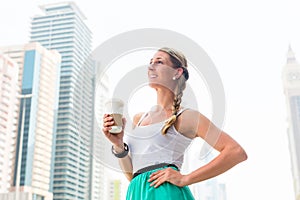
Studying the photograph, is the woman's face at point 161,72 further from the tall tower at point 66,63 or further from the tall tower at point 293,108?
the tall tower at point 66,63

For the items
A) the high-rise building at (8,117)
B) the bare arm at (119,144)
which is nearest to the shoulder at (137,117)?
the bare arm at (119,144)

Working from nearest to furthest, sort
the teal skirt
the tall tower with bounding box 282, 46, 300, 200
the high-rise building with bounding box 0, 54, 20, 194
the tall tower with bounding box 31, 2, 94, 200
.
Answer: the teal skirt
the tall tower with bounding box 282, 46, 300, 200
the high-rise building with bounding box 0, 54, 20, 194
the tall tower with bounding box 31, 2, 94, 200

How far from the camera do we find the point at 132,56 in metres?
0.54

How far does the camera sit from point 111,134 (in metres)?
0.47

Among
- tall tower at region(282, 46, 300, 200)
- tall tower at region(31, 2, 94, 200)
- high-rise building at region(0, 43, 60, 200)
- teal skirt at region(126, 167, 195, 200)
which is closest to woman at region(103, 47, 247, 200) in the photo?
teal skirt at region(126, 167, 195, 200)

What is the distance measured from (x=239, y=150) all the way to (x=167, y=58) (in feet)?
0.47

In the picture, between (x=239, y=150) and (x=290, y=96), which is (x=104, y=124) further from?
(x=290, y=96)

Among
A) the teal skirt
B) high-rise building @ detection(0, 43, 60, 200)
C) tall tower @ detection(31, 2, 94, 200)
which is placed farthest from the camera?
tall tower @ detection(31, 2, 94, 200)

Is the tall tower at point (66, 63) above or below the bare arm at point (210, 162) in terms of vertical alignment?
above

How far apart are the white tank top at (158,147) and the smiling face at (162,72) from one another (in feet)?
0.15

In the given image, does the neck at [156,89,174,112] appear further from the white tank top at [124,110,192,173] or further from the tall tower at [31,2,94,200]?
the tall tower at [31,2,94,200]

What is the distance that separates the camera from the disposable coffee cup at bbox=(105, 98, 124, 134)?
458 millimetres

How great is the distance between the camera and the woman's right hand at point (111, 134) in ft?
1.51

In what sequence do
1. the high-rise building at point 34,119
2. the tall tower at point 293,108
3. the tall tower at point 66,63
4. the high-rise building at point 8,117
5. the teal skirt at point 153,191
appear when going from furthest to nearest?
the tall tower at point 66,63 → the high-rise building at point 34,119 → the high-rise building at point 8,117 → the tall tower at point 293,108 → the teal skirt at point 153,191
